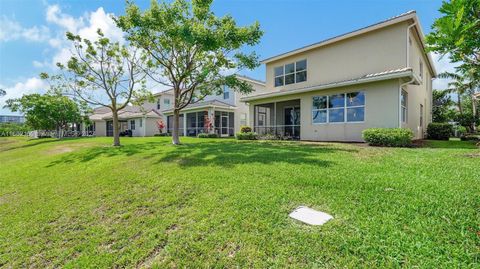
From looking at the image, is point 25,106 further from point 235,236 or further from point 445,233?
point 445,233

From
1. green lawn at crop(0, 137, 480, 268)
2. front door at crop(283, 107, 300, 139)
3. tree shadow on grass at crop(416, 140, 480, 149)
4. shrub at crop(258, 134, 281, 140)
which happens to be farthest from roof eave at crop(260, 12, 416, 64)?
green lawn at crop(0, 137, 480, 268)

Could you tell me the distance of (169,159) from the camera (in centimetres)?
886

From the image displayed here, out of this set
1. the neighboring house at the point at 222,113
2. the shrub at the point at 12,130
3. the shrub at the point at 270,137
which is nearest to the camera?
the shrub at the point at 270,137

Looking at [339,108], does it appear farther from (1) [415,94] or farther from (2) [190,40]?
(2) [190,40]

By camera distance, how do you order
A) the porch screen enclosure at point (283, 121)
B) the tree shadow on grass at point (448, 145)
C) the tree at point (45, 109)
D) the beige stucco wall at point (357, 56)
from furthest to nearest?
the tree at point (45, 109)
the porch screen enclosure at point (283, 121)
the beige stucco wall at point (357, 56)
the tree shadow on grass at point (448, 145)

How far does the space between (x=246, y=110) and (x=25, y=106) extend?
95.2ft

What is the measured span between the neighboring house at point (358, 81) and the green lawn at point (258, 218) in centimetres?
566

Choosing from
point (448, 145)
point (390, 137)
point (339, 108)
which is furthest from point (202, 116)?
point (448, 145)

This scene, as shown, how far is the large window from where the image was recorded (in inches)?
512

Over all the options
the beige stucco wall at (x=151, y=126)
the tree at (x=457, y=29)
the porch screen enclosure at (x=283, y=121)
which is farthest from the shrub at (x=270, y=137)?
the beige stucco wall at (x=151, y=126)

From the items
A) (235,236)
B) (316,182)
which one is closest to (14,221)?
(235,236)

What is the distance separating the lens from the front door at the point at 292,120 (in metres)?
17.6

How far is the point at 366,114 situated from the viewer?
41.4ft

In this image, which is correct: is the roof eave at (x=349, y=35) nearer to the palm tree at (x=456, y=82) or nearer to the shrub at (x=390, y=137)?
the shrub at (x=390, y=137)
